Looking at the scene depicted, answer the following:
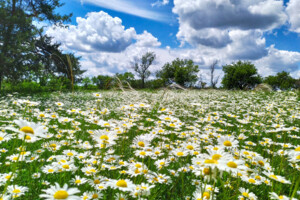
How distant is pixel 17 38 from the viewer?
36.4ft

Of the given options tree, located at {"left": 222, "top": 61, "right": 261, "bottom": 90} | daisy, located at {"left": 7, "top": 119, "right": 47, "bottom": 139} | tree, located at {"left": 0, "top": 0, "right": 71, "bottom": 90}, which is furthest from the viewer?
tree, located at {"left": 222, "top": 61, "right": 261, "bottom": 90}

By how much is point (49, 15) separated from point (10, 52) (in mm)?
3928

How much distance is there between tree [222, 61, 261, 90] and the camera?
57750 mm

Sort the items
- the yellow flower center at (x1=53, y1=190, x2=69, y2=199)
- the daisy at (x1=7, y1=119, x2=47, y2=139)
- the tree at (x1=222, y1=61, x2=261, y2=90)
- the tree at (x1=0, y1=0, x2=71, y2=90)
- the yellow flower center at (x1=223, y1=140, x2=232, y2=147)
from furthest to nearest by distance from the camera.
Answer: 1. the tree at (x1=222, y1=61, x2=261, y2=90)
2. the tree at (x1=0, y1=0, x2=71, y2=90)
3. the yellow flower center at (x1=223, y1=140, x2=232, y2=147)
4. the daisy at (x1=7, y1=119, x2=47, y2=139)
5. the yellow flower center at (x1=53, y1=190, x2=69, y2=199)

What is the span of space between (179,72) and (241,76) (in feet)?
69.8

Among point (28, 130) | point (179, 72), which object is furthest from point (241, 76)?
point (28, 130)

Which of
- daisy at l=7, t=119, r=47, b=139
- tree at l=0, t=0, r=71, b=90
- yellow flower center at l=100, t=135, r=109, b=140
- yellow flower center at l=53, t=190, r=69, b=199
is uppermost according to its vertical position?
tree at l=0, t=0, r=71, b=90

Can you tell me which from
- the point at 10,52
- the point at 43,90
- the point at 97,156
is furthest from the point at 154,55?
the point at 97,156

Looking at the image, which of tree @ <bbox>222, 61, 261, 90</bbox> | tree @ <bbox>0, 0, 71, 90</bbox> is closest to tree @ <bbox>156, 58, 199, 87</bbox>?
tree @ <bbox>222, 61, 261, 90</bbox>

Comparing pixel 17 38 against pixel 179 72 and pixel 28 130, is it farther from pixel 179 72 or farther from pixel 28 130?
pixel 179 72

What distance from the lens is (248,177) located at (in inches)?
79.3

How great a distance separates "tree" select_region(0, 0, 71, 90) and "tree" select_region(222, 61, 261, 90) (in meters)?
56.9

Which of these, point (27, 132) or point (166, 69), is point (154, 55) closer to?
point (166, 69)

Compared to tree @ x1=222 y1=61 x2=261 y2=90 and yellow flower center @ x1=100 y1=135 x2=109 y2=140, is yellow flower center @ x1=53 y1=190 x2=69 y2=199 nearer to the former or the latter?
yellow flower center @ x1=100 y1=135 x2=109 y2=140
